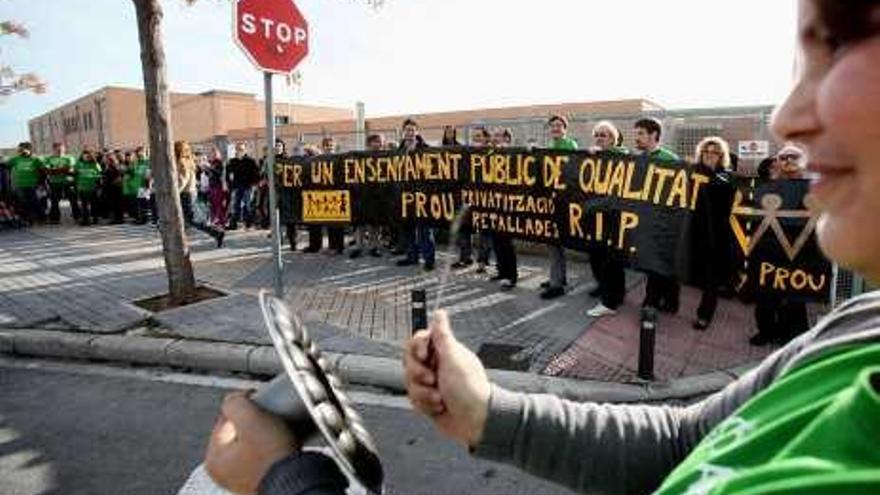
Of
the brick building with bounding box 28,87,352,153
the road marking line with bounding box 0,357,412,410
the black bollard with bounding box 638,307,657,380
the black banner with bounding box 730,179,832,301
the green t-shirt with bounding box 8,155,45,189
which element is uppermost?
the brick building with bounding box 28,87,352,153

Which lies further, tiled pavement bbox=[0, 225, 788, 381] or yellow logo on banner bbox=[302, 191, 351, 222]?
yellow logo on banner bbox=[302, 191, 351, 222]

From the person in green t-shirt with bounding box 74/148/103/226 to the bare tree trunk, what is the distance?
998 cm

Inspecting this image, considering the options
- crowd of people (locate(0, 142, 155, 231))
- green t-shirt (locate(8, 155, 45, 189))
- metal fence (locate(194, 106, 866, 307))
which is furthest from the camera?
crowd of people (locate(0, 142, 155, 231))

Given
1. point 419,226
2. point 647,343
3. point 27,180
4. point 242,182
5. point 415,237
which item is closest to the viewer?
point 647,343

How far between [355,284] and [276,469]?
784 centimetres

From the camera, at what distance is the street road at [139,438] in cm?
393

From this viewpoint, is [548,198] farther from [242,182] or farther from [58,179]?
[58,179]

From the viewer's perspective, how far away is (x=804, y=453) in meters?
0.66

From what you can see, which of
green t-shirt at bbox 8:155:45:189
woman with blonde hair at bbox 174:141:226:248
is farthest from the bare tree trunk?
green t-shirt at bbox 8:155:45:189

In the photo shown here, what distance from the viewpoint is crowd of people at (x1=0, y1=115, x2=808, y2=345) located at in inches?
255

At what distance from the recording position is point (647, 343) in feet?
17.5

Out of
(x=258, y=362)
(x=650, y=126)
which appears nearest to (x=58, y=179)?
(x=258, y=362)

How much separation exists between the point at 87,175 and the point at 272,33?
1270 cm

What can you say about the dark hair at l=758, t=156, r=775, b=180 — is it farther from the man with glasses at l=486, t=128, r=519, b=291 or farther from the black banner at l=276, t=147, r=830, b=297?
the man with glasses at l=486, t=128, r=519, b=291
